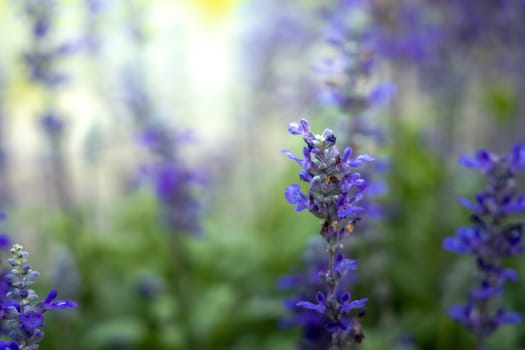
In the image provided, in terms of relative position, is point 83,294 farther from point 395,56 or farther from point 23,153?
point 23,153


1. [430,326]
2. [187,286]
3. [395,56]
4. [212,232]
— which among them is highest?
[395,56]

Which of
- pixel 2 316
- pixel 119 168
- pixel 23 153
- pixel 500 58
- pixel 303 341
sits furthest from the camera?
pixel 23 153

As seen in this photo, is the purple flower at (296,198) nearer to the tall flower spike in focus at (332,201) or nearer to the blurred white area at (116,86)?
the tall flower spike in focus at (332,201)

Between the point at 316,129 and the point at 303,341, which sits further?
the point at 316,129

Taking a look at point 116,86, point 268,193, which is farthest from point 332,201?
point 116,86

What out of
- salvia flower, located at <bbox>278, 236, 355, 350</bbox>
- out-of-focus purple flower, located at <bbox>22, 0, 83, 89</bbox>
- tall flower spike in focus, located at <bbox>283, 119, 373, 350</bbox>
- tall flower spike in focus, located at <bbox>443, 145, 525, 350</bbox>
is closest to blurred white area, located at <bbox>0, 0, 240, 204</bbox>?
out-of-focus purple flower, located at <bbox>22, 0, 83, 89</bbox>

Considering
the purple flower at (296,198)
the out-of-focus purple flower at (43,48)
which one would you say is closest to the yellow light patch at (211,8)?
the out-of-focus purple flower at (43,48)

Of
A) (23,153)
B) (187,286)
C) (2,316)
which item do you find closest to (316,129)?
(187,286)
